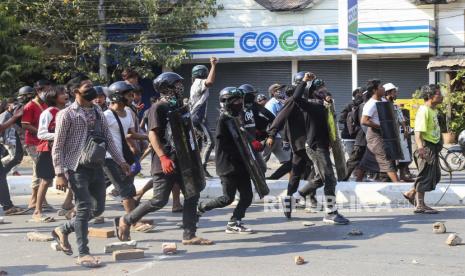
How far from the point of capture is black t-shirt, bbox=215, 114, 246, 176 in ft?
26.3

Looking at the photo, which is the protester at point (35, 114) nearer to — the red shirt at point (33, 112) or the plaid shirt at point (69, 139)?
the red shirt at point (33, 112)

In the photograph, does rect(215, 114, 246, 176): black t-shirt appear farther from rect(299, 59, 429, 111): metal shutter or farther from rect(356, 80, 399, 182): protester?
rect(299, 59, 429, 111): metal shutter

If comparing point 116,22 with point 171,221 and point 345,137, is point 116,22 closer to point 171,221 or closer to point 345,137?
point 345,137

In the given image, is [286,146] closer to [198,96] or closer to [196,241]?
[198,96]

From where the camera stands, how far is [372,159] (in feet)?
34.9

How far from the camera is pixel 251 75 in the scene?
27.5m

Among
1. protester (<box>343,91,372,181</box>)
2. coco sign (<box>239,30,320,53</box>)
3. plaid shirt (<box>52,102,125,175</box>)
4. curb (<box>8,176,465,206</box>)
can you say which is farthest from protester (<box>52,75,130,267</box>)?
coco sign (<box>239,30,320,53</box>)

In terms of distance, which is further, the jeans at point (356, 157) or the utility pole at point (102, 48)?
the utility pole at point (102, 48)

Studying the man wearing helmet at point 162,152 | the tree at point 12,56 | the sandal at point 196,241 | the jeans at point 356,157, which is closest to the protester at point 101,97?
the man wearing helmet at point 162,152

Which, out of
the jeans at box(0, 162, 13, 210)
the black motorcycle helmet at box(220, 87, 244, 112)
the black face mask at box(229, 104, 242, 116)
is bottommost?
the jeans at box(0, 162, 13, 210)

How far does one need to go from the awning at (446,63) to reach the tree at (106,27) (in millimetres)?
7423

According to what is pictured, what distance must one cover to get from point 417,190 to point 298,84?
206 centimetres

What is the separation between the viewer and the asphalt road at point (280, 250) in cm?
649

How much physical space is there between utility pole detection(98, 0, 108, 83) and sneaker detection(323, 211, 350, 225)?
16436 millimetres
